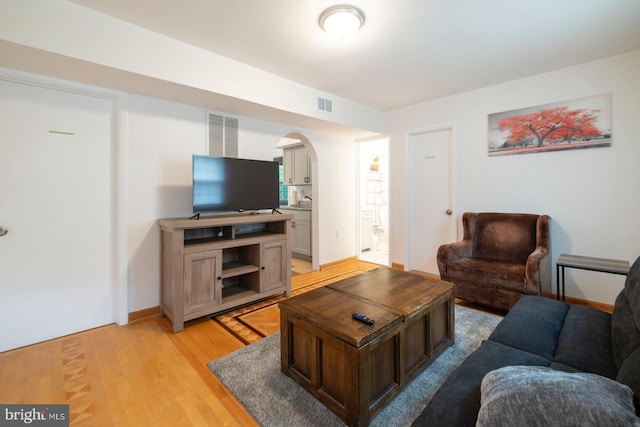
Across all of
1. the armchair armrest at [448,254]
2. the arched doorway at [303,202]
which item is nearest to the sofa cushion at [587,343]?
the armchair armrest at [448,254]

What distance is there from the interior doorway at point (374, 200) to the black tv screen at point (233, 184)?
260cm

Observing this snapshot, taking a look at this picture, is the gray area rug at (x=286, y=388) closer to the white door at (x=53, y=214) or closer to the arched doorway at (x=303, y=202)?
the white door at (x=53, y=214)

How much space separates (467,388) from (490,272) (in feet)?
6.53

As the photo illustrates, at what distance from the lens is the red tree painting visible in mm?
2869

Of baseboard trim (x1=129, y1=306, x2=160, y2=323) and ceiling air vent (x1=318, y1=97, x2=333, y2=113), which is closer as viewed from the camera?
baseboard trim (x1=129, y1=306, x2=160, y2=323)

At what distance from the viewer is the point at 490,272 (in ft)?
A: 8.98

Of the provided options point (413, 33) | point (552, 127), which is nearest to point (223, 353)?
point (413, 33)

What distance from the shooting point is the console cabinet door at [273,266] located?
3062 millimetres

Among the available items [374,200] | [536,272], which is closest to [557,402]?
[536,272]

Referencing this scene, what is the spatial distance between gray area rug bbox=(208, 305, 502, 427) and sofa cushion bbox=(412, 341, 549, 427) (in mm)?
501

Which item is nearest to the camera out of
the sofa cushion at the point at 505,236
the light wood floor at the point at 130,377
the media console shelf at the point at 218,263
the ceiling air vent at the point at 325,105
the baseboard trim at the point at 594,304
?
the light wood floor at the point at 130,377

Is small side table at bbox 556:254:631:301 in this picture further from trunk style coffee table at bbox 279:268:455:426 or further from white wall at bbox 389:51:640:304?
trunk style coffee table at bbox 279:268:455:426

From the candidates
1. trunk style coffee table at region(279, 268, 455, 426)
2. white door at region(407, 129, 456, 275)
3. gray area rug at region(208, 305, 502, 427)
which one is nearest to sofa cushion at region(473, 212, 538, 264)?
white door at region(407, 129, 456, 275)
